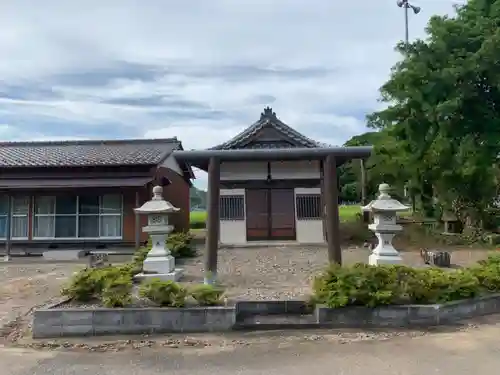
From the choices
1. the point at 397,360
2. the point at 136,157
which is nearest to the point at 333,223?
the point at 397,360

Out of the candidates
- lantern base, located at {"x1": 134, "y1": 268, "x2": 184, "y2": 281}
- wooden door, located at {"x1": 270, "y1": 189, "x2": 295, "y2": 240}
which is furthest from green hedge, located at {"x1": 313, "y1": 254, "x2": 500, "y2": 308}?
wooden door, located at {"x1": 270, "y1": 189, "x2": 295, "y2": 240}

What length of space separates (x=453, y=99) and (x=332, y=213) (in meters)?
9.19

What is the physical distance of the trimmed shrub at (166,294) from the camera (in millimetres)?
6488

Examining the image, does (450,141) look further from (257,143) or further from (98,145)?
(98,145)

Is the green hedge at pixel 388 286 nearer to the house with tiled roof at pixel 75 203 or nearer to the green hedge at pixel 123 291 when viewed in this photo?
the green hedge at pixel 123 291

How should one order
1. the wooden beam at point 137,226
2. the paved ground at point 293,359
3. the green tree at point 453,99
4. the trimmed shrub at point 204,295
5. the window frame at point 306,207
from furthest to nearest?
1. the window frame at point 306,207
2. the wooden beam at point 137,226
3. the green tree at point 453,99
4. the trimmed shrub at point 204,295
5. the paved ground at point 293,359

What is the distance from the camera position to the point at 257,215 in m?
18.8

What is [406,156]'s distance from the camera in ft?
58.7

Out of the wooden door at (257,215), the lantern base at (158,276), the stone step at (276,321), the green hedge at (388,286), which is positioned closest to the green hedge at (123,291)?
the stone step at (276,321)

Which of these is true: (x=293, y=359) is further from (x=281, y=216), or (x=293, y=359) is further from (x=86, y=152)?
(x=86, y=152)

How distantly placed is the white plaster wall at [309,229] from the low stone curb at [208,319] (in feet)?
37.1

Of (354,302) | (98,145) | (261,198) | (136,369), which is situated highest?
(98,145)

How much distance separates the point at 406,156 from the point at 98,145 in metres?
13.1

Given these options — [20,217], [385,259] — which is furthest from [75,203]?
[385,259]
